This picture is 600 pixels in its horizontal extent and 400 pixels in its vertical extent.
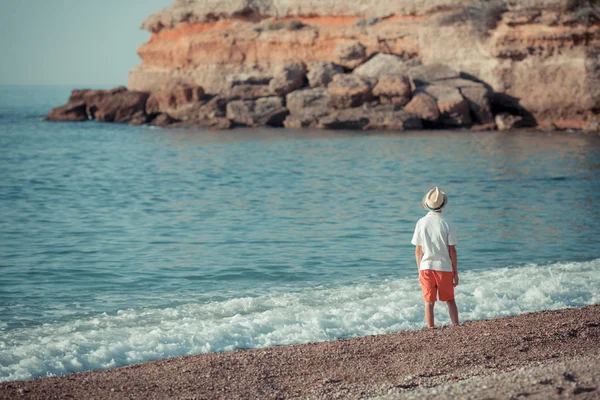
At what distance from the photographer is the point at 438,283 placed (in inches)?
273

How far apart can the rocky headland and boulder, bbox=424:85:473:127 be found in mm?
51

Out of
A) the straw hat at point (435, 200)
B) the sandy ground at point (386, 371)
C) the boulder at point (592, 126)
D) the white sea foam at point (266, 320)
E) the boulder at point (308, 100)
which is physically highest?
the boulder at point (308, 100)

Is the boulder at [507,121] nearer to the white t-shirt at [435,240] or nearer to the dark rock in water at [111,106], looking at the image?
the dark rock in water at [111,106]

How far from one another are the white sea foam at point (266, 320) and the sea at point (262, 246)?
0.09 feet

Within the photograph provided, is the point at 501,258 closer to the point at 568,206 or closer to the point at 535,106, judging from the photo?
the point at 568,206

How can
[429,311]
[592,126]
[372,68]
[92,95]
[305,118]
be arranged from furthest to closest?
[92,95]
[372,68]
[305,118]
[592,126]
[429,311]

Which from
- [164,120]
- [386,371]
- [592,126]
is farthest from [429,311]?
[164,120]

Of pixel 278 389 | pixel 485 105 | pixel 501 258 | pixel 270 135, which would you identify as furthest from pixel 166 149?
pixel 278 389

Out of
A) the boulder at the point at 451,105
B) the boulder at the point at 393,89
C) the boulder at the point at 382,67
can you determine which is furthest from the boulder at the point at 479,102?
the boulder at the point at 382,67

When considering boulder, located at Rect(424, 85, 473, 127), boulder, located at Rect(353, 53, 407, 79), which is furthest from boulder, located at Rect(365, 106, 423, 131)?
boulder, located at Rect(353, 53, 407, 79)

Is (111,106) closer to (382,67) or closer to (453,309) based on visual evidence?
(382,67)

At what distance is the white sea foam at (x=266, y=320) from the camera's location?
7.03 meters

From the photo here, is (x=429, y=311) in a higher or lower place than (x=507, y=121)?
lower

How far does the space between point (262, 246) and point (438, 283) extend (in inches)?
225
